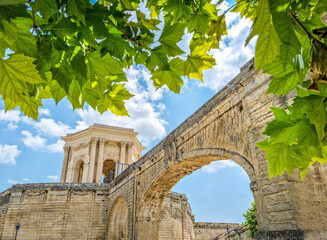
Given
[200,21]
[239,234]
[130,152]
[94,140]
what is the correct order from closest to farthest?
[200,21], [239,234], [94,140], [130,152]

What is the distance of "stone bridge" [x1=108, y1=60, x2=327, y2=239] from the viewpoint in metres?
5.57

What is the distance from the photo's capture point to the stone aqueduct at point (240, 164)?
557 centimetres

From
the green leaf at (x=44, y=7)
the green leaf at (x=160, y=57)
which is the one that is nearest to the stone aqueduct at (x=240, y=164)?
the green leaf at (x=160, y=57)

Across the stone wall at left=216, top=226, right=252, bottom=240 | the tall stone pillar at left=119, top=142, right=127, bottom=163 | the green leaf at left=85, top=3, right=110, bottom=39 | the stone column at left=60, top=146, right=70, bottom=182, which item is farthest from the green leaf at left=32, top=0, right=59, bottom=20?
the stone column at left=60, top=146, right=70, bottom=182

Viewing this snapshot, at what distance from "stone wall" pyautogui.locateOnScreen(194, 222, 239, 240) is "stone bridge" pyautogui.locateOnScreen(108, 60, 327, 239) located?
443 inches

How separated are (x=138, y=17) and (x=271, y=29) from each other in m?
1.15

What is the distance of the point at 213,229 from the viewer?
2448cm

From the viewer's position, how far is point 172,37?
1425 mm

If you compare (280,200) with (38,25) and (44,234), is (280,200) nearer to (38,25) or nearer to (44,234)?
(38,25)

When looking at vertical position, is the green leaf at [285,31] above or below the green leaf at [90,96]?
below

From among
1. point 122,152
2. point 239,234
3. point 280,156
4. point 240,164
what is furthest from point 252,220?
point 280,156

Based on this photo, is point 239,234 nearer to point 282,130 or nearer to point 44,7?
point 282,130

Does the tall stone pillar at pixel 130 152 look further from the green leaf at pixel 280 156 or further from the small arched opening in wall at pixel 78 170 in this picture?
the green leaf at pixel 280 156

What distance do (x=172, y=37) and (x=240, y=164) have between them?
6.61 meters
